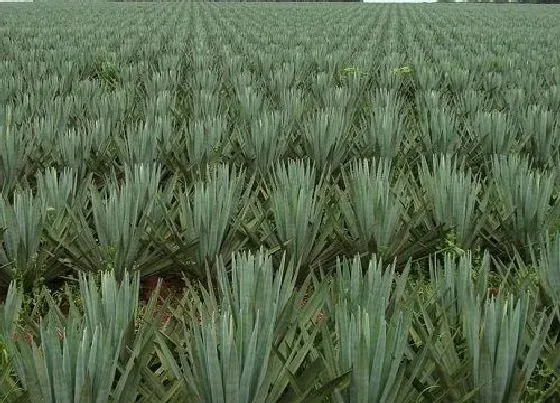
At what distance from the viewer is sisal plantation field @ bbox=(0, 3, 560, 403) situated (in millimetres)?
1214

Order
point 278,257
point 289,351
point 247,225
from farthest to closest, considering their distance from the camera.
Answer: point 247,225 < point 278,257 < point 289,351

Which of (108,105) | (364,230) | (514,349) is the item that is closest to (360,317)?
(514,349)

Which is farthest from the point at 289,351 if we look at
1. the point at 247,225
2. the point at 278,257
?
the point at 247,225

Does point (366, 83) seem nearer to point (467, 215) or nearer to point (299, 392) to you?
point (467, 215)

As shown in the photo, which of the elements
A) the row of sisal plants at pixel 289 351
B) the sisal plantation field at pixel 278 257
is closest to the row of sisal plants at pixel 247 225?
the sisal plantation field at pixel 278 257

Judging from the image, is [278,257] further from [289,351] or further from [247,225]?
[289,351]

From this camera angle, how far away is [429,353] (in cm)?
133

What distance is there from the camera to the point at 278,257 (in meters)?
2.06

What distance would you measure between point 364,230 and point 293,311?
2.24 feet

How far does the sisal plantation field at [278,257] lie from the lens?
47.8 inches

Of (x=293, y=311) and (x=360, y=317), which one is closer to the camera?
(x=360, y=317)

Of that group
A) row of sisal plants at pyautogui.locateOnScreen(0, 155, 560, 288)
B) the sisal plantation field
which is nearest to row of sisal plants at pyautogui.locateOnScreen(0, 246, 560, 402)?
the sisal plantation field

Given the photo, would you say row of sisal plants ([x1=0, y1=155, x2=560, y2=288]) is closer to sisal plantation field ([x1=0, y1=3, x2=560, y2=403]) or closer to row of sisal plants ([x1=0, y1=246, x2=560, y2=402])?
sisal plantation field ([x1=0, y1=3, x2=560, y2=403])

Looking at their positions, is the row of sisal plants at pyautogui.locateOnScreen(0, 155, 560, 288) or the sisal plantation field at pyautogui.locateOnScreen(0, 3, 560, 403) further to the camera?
the row of sisal plants at pyautogui.locateOnScreen(0, 155, 560, 288)
